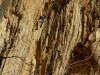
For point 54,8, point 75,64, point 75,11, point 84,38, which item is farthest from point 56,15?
point 75,64

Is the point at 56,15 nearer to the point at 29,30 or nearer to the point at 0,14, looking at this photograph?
the point at 29,30

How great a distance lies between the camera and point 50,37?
4.37 metres

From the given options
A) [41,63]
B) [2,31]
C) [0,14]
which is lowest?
[41,63]

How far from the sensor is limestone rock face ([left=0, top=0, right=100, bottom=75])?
3.11 metres

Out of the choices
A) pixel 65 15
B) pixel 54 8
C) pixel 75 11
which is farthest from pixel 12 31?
pixel 75 11

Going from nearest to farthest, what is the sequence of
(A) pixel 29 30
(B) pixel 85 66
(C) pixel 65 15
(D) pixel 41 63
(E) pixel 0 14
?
(E) pixel 0 14, (A) pixel 29 30, (D) pixel 41 63, (C) pixel 65 15, (B) pixel 85 66

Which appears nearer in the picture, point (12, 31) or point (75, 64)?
point (12, 31)

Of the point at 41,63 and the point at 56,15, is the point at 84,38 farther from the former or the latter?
the point at 41,63

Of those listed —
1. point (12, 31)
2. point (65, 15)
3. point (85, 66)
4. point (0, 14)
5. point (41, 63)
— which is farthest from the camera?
point (85, 66)

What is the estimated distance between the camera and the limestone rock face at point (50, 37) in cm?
311

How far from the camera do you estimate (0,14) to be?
290 cm

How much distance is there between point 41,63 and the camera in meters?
4.18

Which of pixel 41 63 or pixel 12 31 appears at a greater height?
pixel 12 31

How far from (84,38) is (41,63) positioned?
1.57m
